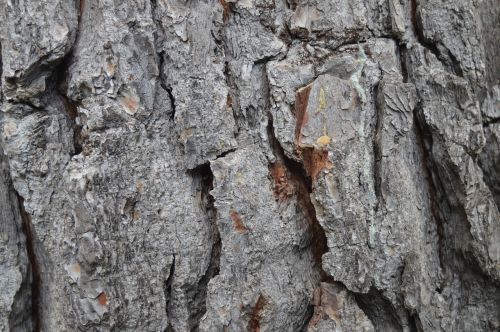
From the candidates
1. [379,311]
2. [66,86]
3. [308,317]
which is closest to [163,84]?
[66,86]

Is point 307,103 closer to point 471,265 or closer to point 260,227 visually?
point 260,227

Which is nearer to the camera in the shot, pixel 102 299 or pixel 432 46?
pixel 102 299

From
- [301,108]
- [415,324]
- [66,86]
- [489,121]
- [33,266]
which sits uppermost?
[489,121]

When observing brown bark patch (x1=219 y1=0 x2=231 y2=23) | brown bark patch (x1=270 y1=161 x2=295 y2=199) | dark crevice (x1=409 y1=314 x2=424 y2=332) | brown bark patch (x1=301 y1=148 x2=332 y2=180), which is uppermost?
brown bark patch (x1=219 y1=0 x2=231 y2=23)

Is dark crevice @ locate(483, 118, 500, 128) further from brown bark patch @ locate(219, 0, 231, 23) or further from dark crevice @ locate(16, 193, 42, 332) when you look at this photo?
dark crevice @ locate(16, 193, 42, 332)

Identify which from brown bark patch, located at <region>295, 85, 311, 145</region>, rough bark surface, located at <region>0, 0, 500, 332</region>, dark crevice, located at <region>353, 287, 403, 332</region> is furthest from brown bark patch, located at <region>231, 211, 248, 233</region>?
dark crevice, located at <region>353, 287, 403, 332</region>

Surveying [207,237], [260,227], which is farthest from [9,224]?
[260,227]

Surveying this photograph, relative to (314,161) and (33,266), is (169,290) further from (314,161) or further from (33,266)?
(314,161)

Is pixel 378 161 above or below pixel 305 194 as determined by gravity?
above
